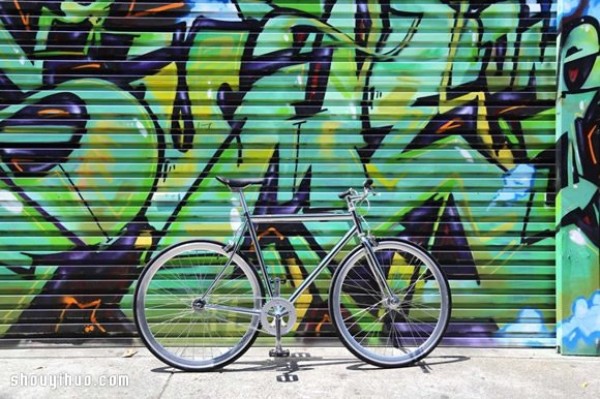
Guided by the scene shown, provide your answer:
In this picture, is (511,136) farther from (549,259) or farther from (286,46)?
(286,46)

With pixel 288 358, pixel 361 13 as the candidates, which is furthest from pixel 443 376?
pixel 361 13

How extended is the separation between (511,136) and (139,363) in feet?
11.2

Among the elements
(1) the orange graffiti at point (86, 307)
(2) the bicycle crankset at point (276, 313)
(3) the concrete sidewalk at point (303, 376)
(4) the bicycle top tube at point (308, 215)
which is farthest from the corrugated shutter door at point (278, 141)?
(2) the bicycle crankset at point (276, 313)

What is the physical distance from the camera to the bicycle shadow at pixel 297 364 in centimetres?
402

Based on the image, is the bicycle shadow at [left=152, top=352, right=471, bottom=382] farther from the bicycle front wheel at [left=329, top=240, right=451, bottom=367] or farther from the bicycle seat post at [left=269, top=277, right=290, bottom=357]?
the bicycle front wheel at [left=329, top=240, right=451, bottom=367]

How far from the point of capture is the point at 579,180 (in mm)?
4277

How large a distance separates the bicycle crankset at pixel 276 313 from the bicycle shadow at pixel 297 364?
29 cm

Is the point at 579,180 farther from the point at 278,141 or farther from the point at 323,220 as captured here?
the point at 278,141

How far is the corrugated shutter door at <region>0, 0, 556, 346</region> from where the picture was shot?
14.6 ft

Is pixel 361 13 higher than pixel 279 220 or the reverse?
higher

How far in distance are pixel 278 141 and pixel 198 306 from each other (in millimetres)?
1439

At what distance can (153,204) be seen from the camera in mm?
4480

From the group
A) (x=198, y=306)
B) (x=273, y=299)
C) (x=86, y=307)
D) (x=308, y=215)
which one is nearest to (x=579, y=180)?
(x=308, y=215)

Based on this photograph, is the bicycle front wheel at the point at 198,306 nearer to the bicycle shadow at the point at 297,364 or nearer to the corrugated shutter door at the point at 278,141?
the bicycle shadow at the point at 297,364
